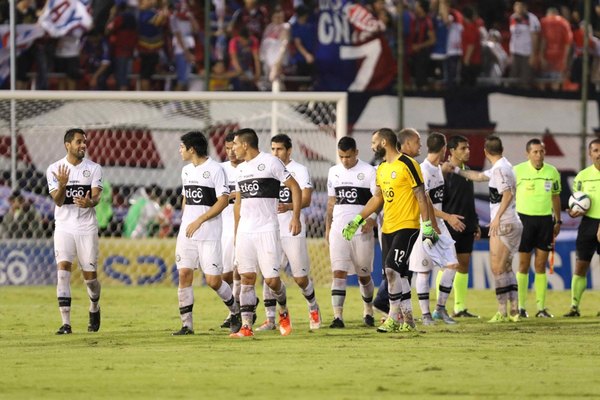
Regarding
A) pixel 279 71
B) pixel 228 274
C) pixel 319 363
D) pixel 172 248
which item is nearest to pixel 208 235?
pixel 228 274

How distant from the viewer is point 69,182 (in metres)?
14.9

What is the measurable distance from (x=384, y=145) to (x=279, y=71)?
12.0 metres

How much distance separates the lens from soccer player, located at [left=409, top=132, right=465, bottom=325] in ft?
49.8

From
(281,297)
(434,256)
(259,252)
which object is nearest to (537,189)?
(434,256)

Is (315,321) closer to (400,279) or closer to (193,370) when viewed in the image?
(400,279)

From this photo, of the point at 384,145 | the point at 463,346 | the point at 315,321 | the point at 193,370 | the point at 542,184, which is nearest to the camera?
the point at 193,370

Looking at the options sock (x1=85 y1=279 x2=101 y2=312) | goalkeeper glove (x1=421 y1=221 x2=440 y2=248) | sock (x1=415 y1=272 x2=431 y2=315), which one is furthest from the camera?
sock (x1=415 y1=272 x2=431 y2=315)

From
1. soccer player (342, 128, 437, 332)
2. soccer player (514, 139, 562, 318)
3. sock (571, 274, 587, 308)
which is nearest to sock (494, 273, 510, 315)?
soccer player (514, 139, 562, 318)

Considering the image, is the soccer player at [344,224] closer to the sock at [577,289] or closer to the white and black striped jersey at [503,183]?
the white and black striped jersey at [503,183]

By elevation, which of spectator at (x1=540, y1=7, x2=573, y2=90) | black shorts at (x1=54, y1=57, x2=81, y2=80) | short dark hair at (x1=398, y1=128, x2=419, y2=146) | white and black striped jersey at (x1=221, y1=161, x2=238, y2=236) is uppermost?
spectator at (x1=540, y1=7, x2=573, y2=90)

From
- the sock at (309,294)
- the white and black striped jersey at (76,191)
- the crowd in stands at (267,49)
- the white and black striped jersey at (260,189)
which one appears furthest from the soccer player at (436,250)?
the crowd in stands at (267,49)

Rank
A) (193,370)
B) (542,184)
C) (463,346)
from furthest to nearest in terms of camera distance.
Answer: (542,184), (463,346), (193,370)

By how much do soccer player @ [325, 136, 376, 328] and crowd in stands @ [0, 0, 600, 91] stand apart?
10.2m

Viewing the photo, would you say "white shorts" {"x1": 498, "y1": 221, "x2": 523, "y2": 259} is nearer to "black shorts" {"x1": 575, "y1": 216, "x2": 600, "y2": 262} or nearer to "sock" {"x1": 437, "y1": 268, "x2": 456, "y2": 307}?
"sock" {"x1": 437, "y1": 268, "x2": 456, "y2": 307}
